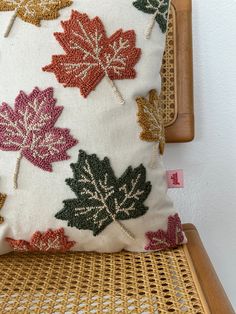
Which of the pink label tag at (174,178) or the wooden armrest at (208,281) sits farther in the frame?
the pink label tag at (174,178)

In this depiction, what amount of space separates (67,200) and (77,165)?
45 millimetres

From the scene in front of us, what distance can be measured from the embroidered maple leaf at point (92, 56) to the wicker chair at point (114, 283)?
0.22 m

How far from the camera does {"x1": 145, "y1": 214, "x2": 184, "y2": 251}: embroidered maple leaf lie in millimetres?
566

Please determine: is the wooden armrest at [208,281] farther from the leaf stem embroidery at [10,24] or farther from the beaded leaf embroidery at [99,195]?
the leaf stem embroidery at [10,24]

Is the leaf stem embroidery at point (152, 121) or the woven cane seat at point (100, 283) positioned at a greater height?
the leaf stem embroidery at point (152, 121)

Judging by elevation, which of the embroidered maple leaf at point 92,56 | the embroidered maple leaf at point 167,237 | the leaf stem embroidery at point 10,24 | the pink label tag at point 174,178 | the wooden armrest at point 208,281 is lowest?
the wooden armrest at point 208,281

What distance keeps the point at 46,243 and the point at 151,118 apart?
21cm

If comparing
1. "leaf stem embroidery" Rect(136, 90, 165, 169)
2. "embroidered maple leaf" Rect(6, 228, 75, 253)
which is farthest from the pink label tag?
"embroidered maple leaf" Rect(6, 228, 75, 253)

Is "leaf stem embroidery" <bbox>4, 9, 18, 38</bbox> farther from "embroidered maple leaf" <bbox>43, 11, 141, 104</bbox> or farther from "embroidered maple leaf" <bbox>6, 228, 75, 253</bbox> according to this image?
"embroidered maple leaf" <bbox>6, 228, 75, 253</bbox>

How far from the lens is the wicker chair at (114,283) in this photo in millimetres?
484

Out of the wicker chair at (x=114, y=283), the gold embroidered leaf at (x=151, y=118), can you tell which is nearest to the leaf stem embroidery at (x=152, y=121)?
the gold embroidered leaf at (x=151, y=118)

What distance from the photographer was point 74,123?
530 millimetres

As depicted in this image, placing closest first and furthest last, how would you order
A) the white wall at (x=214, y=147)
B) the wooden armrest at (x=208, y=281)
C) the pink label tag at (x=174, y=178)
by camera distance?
the wooden armrest at (x=208, y=281), the pink label tag at (x=174, y=178), the white wall at (x=214, y=147)

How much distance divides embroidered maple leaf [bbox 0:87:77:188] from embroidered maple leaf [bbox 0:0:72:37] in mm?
92
